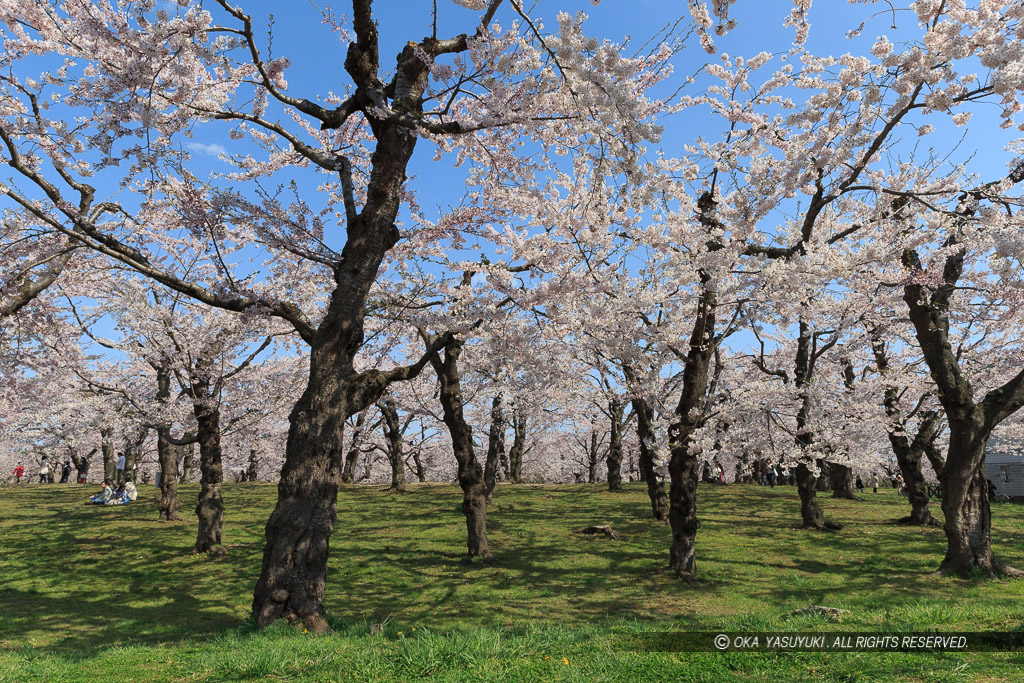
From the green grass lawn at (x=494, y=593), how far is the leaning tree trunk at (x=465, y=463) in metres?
0.78

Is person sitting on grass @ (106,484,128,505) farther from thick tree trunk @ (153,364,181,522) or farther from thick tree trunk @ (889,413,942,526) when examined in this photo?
thick tree trunk @ (889,413,942,526)

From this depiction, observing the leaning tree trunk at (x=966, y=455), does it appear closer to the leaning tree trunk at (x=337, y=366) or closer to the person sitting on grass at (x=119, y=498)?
the leaning tree trunk at (x=337, y=366)

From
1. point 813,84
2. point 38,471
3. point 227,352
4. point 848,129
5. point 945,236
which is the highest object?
point 813,84

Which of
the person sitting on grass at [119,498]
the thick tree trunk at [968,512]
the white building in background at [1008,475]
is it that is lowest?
the white building in background at [1008,475]

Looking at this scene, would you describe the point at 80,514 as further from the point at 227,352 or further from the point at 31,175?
the point at 31,175

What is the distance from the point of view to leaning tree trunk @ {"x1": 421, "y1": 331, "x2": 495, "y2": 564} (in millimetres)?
14430

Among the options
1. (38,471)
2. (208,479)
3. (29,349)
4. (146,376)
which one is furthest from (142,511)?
(38,471)

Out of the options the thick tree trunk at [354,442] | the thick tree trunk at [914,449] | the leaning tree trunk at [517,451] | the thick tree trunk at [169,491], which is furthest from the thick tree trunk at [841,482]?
the thick tree trunk at [169,491]

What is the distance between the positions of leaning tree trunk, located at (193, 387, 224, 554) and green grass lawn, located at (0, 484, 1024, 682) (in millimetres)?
480

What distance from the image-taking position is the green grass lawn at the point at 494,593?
489 centimetres

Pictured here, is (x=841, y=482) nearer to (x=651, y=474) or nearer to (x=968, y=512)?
(x=651, y=474)

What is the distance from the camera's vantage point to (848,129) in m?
8.80

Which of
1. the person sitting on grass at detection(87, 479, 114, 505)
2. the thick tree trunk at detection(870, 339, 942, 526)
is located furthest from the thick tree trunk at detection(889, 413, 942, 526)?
the person sitting on grass at detection(87, 479, 114, 505)

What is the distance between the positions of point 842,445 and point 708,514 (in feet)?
18.5
